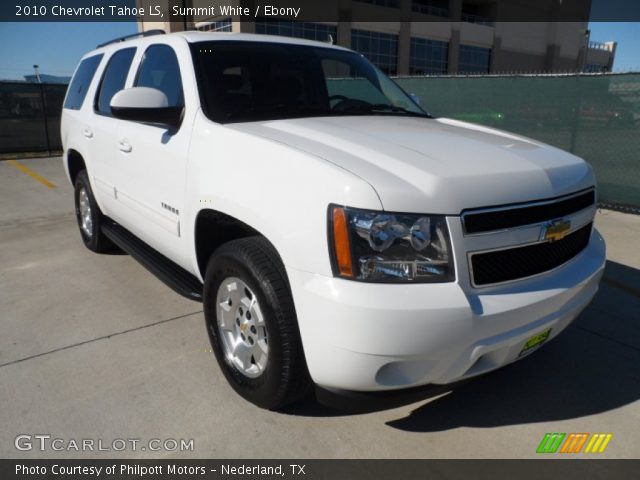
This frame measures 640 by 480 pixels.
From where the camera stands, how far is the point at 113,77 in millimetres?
4250

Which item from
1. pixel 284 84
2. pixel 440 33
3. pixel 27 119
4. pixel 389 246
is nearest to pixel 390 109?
pixel 284 84

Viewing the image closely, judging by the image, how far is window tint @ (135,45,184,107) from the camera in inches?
125

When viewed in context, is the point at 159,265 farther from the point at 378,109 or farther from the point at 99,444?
the point at 378,109

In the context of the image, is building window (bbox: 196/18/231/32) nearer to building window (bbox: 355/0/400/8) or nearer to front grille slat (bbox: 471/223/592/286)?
building window (bbox: 355/0/400/8)

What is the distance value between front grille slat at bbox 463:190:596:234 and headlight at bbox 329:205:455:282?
145 mm

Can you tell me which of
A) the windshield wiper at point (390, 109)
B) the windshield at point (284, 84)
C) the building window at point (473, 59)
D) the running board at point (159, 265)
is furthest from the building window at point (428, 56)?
the running board at point (159, 265)

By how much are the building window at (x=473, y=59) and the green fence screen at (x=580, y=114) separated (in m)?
45.2

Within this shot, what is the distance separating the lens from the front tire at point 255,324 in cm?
225

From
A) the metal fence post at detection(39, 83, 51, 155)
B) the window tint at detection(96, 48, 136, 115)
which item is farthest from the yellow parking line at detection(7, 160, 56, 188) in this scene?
the window tint at detection(96, 48, 136, 115)

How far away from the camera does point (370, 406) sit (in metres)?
2.13

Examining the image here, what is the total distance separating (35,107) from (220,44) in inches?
534

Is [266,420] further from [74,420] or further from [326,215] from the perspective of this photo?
[326,215]

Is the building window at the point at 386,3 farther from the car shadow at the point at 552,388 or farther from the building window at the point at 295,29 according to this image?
the car shadow at the point at 552,388

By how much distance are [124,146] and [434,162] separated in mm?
2481
